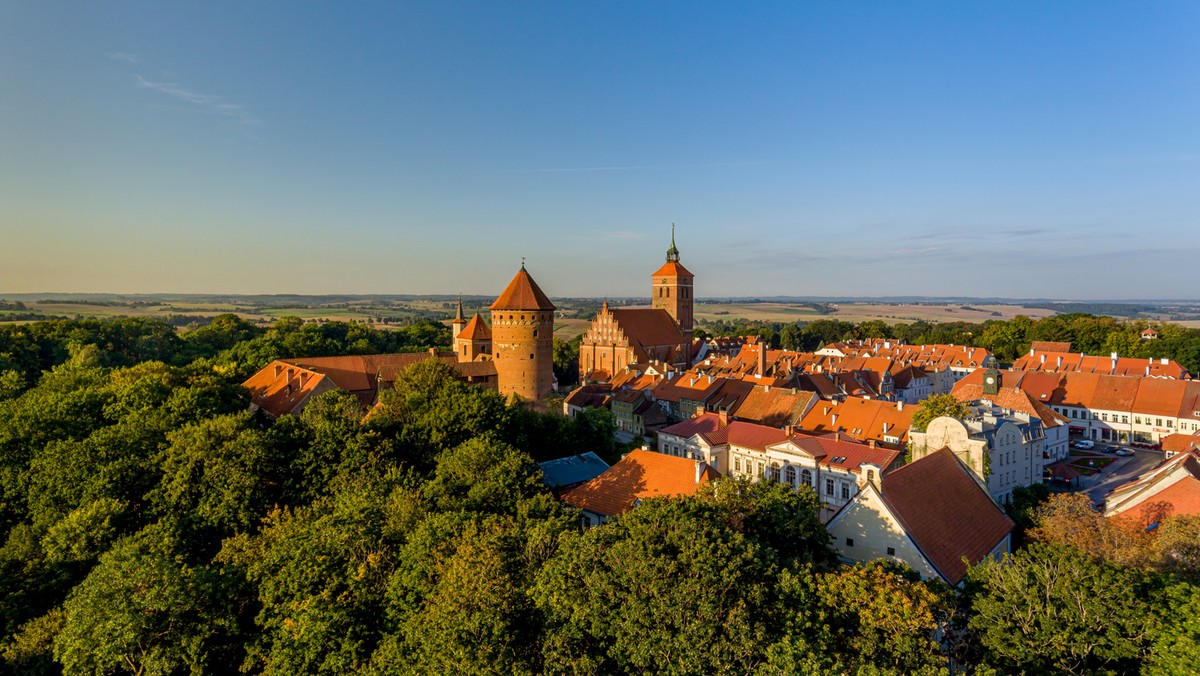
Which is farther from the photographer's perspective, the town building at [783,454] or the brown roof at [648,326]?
the brown roof at [648,326]

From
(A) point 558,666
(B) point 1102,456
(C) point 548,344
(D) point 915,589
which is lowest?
(B) point 1102,456

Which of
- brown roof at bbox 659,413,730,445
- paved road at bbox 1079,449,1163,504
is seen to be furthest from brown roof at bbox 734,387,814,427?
paved road at bbox 1079,449,1163,504

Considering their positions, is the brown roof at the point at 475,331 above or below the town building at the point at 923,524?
above

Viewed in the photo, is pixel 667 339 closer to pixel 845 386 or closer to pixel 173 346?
pixel 845 386

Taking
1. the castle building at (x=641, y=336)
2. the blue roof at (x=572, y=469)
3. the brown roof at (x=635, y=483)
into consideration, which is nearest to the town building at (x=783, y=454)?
the brown roof at (x=635, y=483)

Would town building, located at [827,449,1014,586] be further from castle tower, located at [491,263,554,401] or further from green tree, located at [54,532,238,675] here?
castle tower, located at [491,263,554,401]

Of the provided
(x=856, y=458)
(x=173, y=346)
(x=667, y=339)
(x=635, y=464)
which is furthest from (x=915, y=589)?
(x=173, y=346)

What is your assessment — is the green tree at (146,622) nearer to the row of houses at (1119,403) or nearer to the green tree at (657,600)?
the green tree at (657,600)
